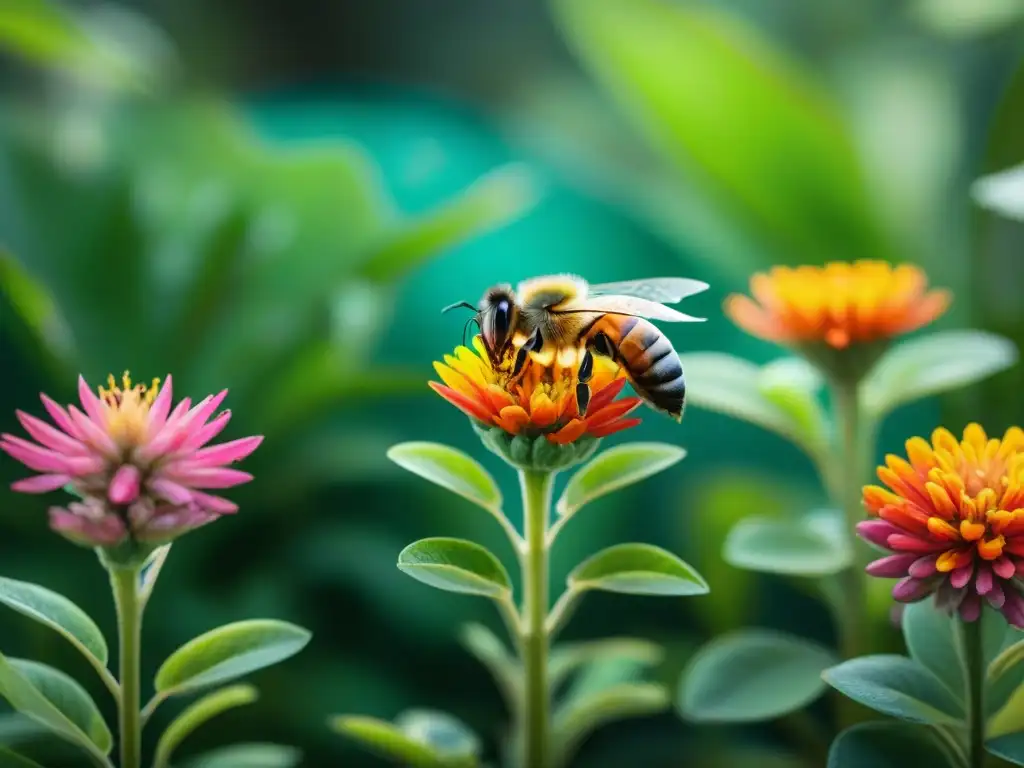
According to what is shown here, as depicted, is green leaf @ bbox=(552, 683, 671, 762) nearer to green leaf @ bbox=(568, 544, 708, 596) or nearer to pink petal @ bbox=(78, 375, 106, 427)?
green leaf @ bbox=(568, 544, 708, 596)

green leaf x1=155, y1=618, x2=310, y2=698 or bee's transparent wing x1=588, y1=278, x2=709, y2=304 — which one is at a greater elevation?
bee's transparent wing x1=588, y1=278, x2=709, y2=304

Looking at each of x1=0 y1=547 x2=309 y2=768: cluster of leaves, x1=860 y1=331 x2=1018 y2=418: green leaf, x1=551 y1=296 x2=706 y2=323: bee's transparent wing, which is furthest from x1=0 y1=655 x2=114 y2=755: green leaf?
x1=860 y1=331 x2=1018 y2=418: green leaf

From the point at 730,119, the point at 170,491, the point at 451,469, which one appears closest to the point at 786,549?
the point at 451,469

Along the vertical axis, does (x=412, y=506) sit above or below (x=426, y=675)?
above

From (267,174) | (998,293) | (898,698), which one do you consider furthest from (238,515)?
(998,293)

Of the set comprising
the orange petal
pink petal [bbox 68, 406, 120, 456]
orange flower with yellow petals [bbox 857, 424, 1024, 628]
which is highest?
the orange petal

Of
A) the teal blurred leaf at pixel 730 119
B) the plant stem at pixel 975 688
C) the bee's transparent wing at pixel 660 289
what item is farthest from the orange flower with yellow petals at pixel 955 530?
the teal blurred leaf at pixel 730 119

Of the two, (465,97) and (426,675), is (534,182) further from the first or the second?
(465,97)

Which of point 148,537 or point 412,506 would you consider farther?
point 412,506
